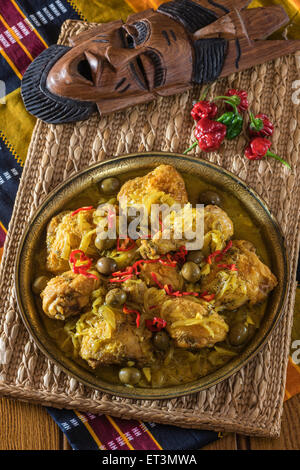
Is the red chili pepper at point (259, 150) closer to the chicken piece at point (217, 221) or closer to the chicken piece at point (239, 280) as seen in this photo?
the chicken piece at point (217, 221)

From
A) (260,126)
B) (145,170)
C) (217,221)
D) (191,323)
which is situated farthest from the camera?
(260,126)

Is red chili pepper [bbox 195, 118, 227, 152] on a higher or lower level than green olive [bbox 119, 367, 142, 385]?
higher

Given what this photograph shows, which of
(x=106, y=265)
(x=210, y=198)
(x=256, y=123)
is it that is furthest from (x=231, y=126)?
(x=106, y=265)

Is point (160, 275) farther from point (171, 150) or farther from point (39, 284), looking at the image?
point (171, 150)

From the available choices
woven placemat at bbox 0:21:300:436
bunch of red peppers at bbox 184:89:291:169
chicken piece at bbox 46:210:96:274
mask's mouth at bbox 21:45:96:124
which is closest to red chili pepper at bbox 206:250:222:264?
woven placemat at bbox 0:21:300:436

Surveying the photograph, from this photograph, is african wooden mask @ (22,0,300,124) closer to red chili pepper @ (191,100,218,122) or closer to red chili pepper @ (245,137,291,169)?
red chili pepper @ (191,100,218,122)

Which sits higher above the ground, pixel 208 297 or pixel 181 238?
pixel 181 238
